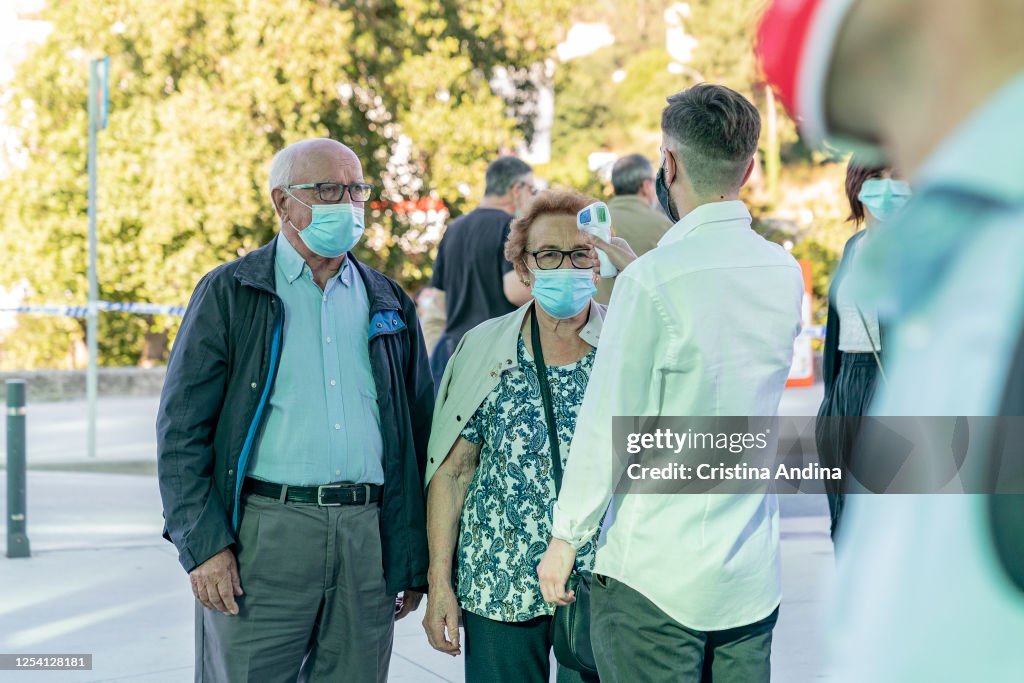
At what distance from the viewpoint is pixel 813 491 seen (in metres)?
10.1

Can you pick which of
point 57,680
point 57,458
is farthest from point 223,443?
point 57,458

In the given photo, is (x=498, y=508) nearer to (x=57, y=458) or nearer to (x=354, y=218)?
(x=354, y=218)

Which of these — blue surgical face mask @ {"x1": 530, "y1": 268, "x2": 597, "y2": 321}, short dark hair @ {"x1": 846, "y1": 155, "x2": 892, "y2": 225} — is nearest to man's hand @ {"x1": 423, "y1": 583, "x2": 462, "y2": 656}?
blue surgical face mask @ {"x1": 530, "y1": 268, "x2": 597, "y2": 321}

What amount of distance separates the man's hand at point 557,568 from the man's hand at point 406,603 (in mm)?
1024

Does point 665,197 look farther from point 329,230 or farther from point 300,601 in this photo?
point 300,601

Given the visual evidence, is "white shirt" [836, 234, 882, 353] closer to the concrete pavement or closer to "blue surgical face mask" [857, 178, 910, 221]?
"blue surgical face mask" [857, 178, 910, 221]

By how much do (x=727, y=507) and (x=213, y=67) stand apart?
632 inches

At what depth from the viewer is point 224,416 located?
3.32m

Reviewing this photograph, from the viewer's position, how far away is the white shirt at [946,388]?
1.82 ft

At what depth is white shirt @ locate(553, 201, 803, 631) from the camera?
2.50 m

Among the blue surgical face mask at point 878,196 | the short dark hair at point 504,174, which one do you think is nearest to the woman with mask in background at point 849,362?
the blue surgical face mask at point 878,196

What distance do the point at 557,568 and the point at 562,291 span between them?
103 cm

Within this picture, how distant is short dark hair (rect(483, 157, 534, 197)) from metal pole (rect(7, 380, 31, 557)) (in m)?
3.18

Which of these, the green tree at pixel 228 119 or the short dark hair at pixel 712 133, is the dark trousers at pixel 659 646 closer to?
the short dark hair at pixel 712 133
